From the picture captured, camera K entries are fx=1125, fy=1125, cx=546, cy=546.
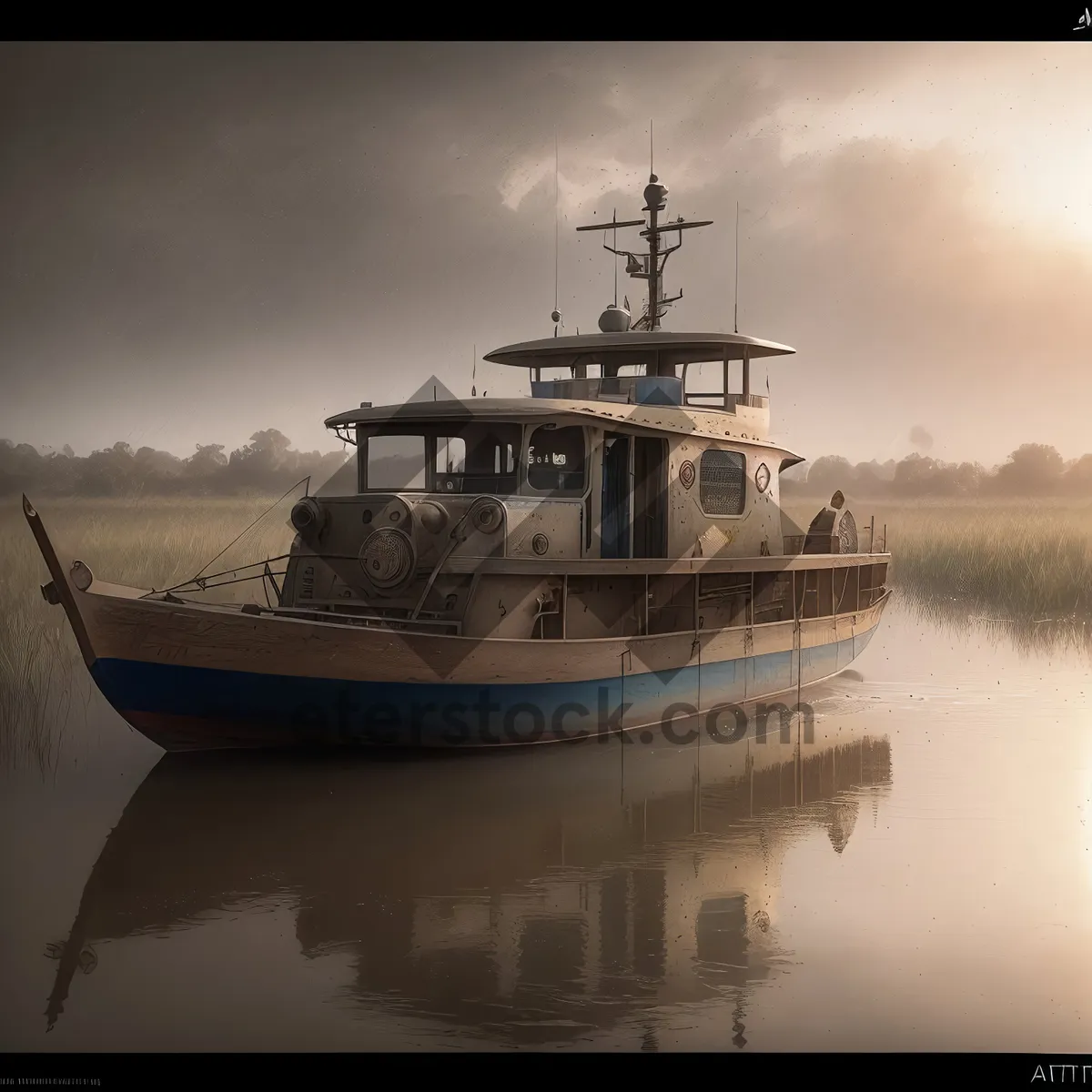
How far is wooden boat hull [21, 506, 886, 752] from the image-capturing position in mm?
7883

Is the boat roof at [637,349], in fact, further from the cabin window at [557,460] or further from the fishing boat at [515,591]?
the cabin window at [557,460]

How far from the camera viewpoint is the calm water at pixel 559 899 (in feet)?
15.3

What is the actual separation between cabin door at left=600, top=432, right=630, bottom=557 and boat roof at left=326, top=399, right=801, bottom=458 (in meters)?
0.35

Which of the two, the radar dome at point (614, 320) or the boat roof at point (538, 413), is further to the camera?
the radar dome at point (614, 320)

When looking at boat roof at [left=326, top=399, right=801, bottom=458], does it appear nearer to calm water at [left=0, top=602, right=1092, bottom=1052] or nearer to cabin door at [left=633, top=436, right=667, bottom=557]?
cabin door at [left=633, top=436, right=667, bottom=557]

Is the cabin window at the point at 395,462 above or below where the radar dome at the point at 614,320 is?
below

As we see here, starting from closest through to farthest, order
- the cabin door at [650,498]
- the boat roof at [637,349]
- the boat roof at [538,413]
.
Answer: the boat roof at [538,413]
the cabin door at [650,498]
the boat roof at [637,349]

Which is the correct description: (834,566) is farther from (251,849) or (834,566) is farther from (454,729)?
(251,849)

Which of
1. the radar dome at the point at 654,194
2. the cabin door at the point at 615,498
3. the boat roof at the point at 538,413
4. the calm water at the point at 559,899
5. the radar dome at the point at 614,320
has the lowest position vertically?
the calm water at the point at 559,899

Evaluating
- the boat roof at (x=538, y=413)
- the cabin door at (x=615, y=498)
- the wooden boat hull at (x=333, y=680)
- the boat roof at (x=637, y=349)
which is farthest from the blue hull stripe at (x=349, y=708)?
the boat roof at (x=637, y=349)

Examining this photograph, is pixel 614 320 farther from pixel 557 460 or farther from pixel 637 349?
pixel 557 460

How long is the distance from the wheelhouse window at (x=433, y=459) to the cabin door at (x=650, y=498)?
4.08ft

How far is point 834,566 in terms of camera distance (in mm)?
12930

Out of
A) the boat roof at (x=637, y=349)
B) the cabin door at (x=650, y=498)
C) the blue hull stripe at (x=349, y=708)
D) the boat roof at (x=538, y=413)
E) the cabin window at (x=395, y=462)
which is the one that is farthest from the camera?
the boat roof at (x=637, y=349)
